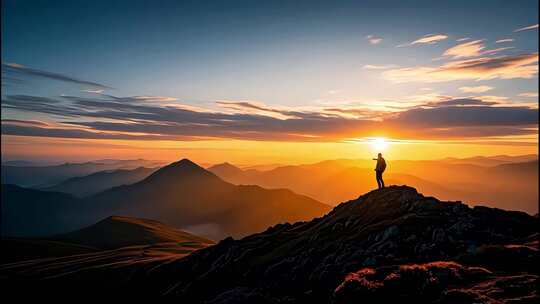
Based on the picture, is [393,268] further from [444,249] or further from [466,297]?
[444,249]

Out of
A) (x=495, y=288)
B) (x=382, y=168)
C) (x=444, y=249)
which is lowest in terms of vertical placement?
(x=444, y=249)

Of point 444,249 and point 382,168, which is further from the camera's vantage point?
point 382,168

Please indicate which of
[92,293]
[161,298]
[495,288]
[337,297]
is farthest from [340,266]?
[92,293]

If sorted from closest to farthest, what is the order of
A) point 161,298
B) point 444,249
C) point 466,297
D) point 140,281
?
1. point 466,297
2. point 444,249
3. point 161,298
4. point 140,281

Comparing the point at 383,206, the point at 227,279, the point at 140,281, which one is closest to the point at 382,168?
the point at 383,206

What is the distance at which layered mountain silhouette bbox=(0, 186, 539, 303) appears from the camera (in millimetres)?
25688

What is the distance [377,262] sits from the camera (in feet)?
134

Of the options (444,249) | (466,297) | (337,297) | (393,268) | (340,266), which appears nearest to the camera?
(466,297)

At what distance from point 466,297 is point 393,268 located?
8.51 metres

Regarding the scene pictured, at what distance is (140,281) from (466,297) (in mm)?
87072

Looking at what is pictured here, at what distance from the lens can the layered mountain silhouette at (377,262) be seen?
2569cm

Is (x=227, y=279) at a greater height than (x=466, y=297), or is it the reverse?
(x=466, y=297)

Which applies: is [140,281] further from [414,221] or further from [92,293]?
[414,221]

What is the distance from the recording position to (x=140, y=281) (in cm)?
8994
